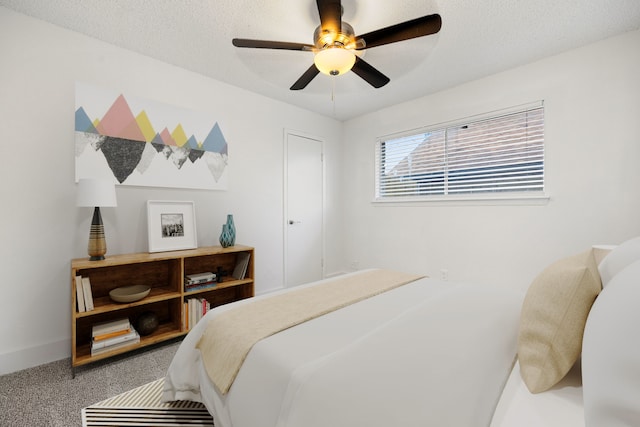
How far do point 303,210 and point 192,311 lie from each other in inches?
75.1

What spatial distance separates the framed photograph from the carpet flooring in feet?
2.90

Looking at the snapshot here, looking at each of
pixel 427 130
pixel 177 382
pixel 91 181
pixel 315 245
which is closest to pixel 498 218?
pixel 427 130

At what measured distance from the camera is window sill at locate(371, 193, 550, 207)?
267cm

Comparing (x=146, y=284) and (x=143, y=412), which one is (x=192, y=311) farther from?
(x=143, y=412)

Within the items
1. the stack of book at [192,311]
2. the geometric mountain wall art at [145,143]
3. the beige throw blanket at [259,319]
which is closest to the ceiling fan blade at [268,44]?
the geometric mountain wall art at [145,143]

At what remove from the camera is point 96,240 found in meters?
2.07

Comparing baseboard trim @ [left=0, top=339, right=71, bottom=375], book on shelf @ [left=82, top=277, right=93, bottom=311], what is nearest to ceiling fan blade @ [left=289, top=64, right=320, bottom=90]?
book on shelf @ [left=82, top=277, right=93, bottom=311]

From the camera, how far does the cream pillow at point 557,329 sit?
83cm

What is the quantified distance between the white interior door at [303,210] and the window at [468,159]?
35.4 inches

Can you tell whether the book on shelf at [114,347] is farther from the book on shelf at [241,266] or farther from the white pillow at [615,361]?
the white pillow at [615,361]

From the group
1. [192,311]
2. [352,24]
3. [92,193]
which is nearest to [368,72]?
[352,24]

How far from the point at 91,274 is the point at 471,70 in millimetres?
3894

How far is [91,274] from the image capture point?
2.20m

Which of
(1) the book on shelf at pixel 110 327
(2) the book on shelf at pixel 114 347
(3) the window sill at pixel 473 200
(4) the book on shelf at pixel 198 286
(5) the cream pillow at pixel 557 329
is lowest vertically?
(2) the book on shelf at pixel 114 347
